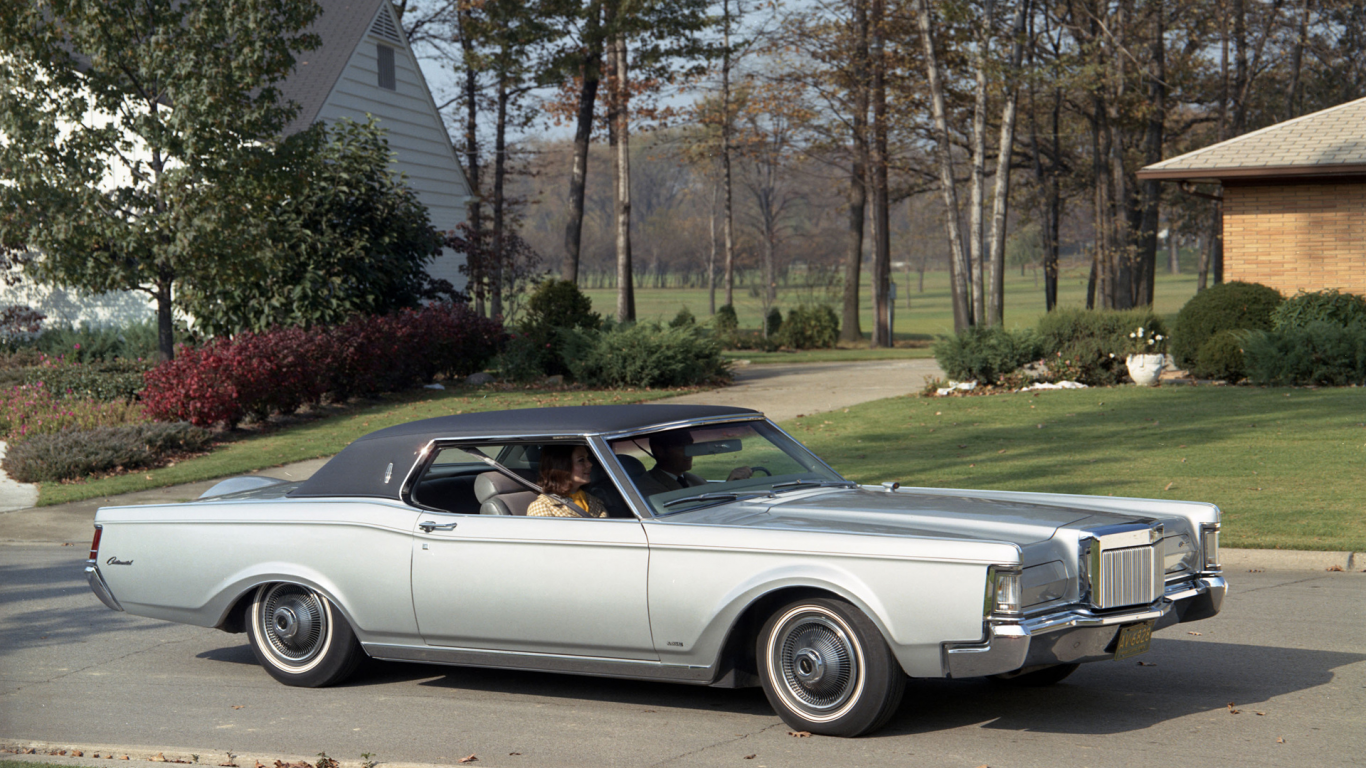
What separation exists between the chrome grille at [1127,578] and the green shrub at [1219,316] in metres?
16.8

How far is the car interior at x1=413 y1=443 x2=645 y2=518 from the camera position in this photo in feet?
18.9

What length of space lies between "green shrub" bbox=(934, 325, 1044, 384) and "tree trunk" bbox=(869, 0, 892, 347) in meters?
16.8

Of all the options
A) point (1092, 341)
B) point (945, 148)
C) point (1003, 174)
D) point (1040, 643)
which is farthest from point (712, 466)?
point (1003, 174)

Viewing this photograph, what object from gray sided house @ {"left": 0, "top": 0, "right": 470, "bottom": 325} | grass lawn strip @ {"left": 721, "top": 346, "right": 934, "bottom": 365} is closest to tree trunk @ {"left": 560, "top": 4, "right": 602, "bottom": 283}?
gray sided house @ {"left": 0, "top": 0, "right": 470, "bottom": 325}

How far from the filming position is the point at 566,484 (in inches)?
229

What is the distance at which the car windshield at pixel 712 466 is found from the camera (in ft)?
18.6

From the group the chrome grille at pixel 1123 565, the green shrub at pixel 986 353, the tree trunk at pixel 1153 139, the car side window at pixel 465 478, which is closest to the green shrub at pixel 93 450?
the car side window at pixel 465 478

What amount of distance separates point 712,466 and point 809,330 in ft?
106

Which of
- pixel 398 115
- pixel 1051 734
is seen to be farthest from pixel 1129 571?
pixel 398 115

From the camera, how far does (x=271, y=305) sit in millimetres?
21234

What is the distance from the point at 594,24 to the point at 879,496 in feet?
89.9

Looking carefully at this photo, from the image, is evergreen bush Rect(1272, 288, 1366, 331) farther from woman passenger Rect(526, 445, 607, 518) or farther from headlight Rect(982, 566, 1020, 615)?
headlight Rect(982, 566, 1020, 615)

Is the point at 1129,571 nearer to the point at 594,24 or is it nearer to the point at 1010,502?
the point at 1010,502

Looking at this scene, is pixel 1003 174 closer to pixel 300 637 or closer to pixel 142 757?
pixel 300 637
